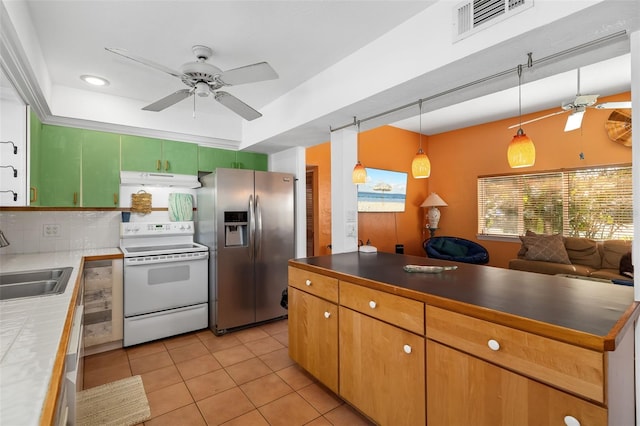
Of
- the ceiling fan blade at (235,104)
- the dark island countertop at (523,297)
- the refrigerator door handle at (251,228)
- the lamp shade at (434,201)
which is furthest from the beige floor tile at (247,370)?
the lamp shade at (434,201)

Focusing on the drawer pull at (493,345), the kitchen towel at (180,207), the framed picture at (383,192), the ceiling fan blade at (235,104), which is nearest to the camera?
the drawer pull at (493,345)

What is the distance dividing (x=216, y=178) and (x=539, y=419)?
3.14 meters

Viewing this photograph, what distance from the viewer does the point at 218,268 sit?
10.9 ft

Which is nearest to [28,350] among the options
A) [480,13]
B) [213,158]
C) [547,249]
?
[480,13]

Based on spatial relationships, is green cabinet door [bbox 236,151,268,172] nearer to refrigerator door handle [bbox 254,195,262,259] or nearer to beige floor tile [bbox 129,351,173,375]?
refrigerator door handle [bbox 254,195,262,259]

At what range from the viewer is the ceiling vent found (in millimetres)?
1461

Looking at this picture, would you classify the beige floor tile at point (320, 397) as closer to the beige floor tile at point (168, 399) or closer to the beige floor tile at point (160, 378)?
the beige floor tile at point (168, 399)

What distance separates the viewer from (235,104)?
2424 mm

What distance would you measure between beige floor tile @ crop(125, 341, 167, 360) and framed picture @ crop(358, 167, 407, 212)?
3.24 m

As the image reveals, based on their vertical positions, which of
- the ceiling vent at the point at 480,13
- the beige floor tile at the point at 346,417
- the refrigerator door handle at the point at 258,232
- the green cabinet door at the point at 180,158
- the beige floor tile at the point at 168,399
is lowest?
the beige floor tile at the point at 168,399

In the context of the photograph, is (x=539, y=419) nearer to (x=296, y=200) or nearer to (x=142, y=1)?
(x=142, y=1)

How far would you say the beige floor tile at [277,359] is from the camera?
2.64 metres

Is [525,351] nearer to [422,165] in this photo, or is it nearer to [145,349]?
[422,165]

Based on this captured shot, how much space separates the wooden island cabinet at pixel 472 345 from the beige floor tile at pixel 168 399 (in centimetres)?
93
